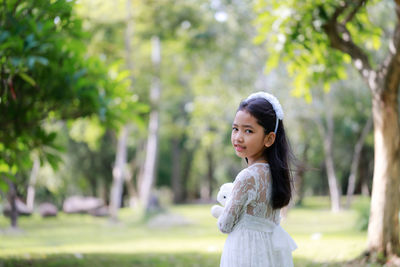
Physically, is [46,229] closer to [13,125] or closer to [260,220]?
[13,125]

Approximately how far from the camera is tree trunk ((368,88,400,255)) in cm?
603

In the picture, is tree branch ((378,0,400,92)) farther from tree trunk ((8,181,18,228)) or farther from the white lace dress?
tree trunk ((8,181,18,228))

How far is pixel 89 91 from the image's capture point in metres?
5.74

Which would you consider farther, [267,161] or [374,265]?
[374,265]

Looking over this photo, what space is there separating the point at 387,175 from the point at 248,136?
13.2 ft

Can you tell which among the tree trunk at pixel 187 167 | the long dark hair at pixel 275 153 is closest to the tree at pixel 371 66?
the long dark hair at pixel 275 153

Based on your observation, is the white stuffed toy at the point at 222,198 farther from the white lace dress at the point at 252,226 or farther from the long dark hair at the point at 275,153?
the long dark hair at the point at 275,153

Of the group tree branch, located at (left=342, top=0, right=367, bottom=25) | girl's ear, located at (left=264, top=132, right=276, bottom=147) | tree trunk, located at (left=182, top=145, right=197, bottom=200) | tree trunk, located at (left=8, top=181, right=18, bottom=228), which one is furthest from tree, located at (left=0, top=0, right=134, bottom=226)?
tree trunk, located at (left=182, top=145, right=197, bottom=200)

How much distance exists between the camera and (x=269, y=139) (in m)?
2.72

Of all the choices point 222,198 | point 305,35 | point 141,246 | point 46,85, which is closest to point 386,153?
point 305,35

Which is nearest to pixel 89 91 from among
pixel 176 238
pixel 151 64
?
pixel 176 238

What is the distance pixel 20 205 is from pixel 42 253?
452 inches

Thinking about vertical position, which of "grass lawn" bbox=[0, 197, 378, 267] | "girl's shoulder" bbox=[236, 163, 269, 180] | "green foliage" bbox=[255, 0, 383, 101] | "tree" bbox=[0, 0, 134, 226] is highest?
"green foliage" bbox=[255, 0, 383, 101]

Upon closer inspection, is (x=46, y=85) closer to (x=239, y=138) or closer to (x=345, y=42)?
(x=239, y=138)
